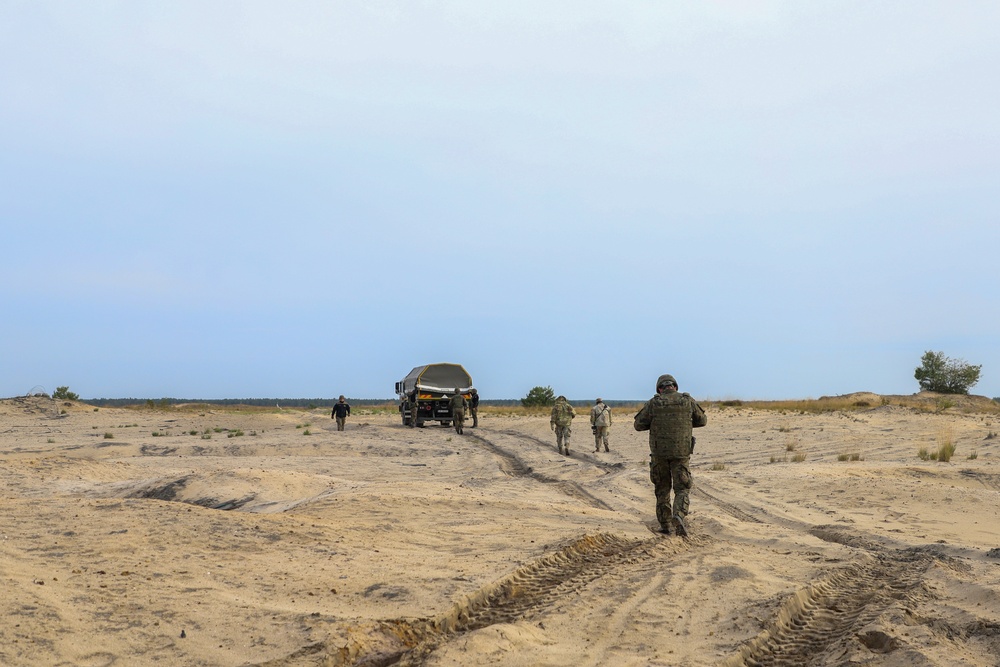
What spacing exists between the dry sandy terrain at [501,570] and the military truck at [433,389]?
17.7 metres

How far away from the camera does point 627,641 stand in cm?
631

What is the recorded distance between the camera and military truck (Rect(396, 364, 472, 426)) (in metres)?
35.1

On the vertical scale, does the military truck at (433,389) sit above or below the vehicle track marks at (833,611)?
above

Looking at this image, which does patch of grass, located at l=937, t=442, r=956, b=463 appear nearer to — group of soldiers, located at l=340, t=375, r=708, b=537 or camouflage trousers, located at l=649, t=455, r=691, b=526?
group of soldiers, located at l=340, t=375, r=708, b=537

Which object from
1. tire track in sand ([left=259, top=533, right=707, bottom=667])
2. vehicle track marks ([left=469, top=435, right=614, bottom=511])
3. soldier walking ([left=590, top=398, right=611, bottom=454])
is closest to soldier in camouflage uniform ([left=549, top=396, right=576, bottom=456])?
soldier walking ([left=590, top=398, right=611, bottom=454])

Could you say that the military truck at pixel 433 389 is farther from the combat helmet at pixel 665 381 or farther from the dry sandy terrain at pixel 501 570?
the combat helmet at pixel 665 381

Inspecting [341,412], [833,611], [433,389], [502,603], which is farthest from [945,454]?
[433,389]

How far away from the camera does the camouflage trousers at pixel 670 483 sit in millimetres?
10539

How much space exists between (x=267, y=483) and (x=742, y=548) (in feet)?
26.3

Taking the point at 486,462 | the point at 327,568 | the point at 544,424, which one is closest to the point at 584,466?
the point at 486,462

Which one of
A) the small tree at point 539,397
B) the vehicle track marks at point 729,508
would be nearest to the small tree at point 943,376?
the small tree at point 539,397

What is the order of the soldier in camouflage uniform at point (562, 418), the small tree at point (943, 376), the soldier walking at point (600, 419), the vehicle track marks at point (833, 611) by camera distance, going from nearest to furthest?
the vehicle track marks at point (833, 611) < the soldier walking at point (600, 419) < the soldier in camouflage uniform at point (562, 418) < the small tree at point (943, 376)

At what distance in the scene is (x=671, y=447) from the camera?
10.5m

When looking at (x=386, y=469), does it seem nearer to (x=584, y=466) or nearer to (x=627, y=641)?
(x=584, y=466)
